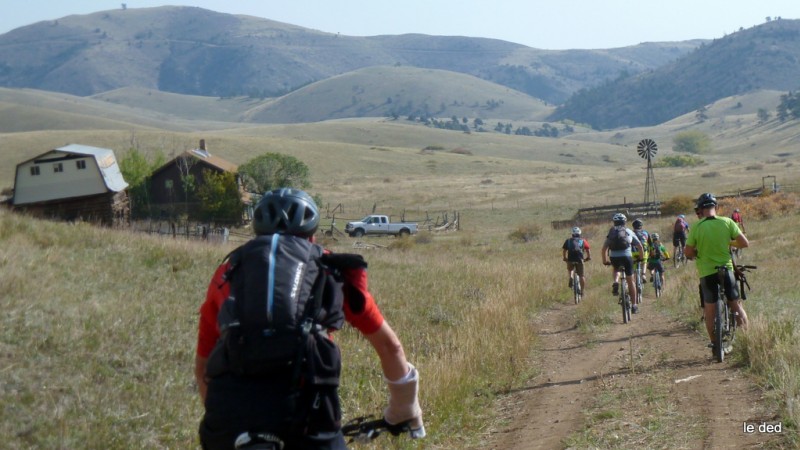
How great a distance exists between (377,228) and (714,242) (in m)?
48.5

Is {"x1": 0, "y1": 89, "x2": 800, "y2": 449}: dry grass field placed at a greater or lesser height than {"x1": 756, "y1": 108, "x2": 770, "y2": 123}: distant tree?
lesser

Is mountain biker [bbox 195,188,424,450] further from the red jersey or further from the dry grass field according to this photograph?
the dry grass field

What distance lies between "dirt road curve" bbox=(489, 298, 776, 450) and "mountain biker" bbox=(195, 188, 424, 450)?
3.87 m

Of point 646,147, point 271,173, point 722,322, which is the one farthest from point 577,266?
point 271,173

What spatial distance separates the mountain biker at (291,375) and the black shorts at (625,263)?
1160 centimetres

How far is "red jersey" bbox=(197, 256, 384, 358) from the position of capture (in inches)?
144

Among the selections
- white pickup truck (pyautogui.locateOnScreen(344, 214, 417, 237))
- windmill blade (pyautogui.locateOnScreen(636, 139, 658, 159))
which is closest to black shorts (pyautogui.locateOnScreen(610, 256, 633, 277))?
windmill blade (pyautogui.locateOnScreen(636, 139, 658, 159))

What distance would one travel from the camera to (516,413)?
340 inches

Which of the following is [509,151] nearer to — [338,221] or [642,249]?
[338,221]

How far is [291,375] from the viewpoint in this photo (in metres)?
3.38

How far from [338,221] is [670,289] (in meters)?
47.6

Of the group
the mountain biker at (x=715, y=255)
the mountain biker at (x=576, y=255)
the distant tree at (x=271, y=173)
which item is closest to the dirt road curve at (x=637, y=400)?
the mountain biker at (x=715, y=255)

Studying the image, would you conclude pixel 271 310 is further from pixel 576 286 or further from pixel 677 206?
pixel 677 206

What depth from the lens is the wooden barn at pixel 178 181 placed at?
58500 mm
